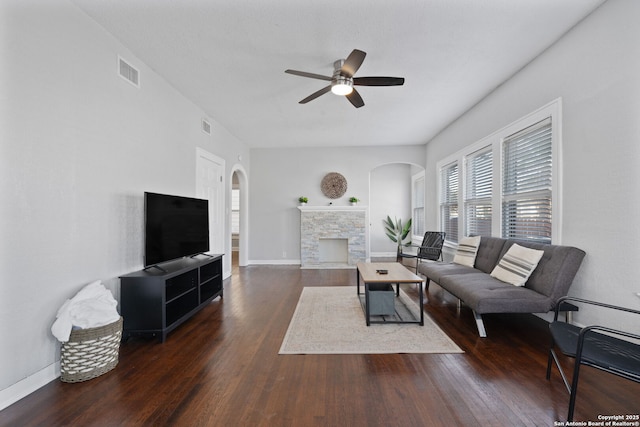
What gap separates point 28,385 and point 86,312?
0.50 m

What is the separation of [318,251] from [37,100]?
5222mm

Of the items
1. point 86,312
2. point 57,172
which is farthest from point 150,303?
point 57,172

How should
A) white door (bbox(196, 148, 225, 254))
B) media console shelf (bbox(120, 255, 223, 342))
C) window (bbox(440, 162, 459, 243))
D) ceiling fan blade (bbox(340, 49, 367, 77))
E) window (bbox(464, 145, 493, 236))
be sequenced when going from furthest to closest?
window (bbox(440, 162, 459, 243))
white door (bbox(196, 148, 225, 254))
window (bbox(464, 145, 493, 236))
media console shelf (bbox(120, 255, 223, 342))
ceiling fan blade (bbox(340, 49, 367, 77))

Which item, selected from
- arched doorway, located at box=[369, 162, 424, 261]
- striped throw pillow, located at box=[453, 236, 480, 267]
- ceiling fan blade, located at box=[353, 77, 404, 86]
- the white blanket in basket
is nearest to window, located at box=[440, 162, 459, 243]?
striped throw pillow, located at box=[453, 236, 480, 267]

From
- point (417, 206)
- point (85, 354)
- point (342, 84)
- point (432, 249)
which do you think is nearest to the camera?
point (85, 354)

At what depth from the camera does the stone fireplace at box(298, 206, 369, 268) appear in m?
6.48

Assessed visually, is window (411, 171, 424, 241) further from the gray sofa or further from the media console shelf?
the media console shelf

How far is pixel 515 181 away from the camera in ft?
11.3

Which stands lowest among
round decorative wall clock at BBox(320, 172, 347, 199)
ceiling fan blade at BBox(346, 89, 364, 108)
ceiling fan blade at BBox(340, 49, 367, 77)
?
round decorative wall clock at BBox(320, 172, 347, 199)

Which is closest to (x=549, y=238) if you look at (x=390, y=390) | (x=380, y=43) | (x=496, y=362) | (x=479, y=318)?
(x=479, y=318)

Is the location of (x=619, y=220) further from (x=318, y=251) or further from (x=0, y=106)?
(x=318, y=251)

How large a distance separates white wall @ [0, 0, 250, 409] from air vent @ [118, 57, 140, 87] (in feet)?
0.19

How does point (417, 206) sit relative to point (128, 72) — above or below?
below

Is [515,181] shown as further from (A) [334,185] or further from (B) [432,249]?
(A) [334,185]
